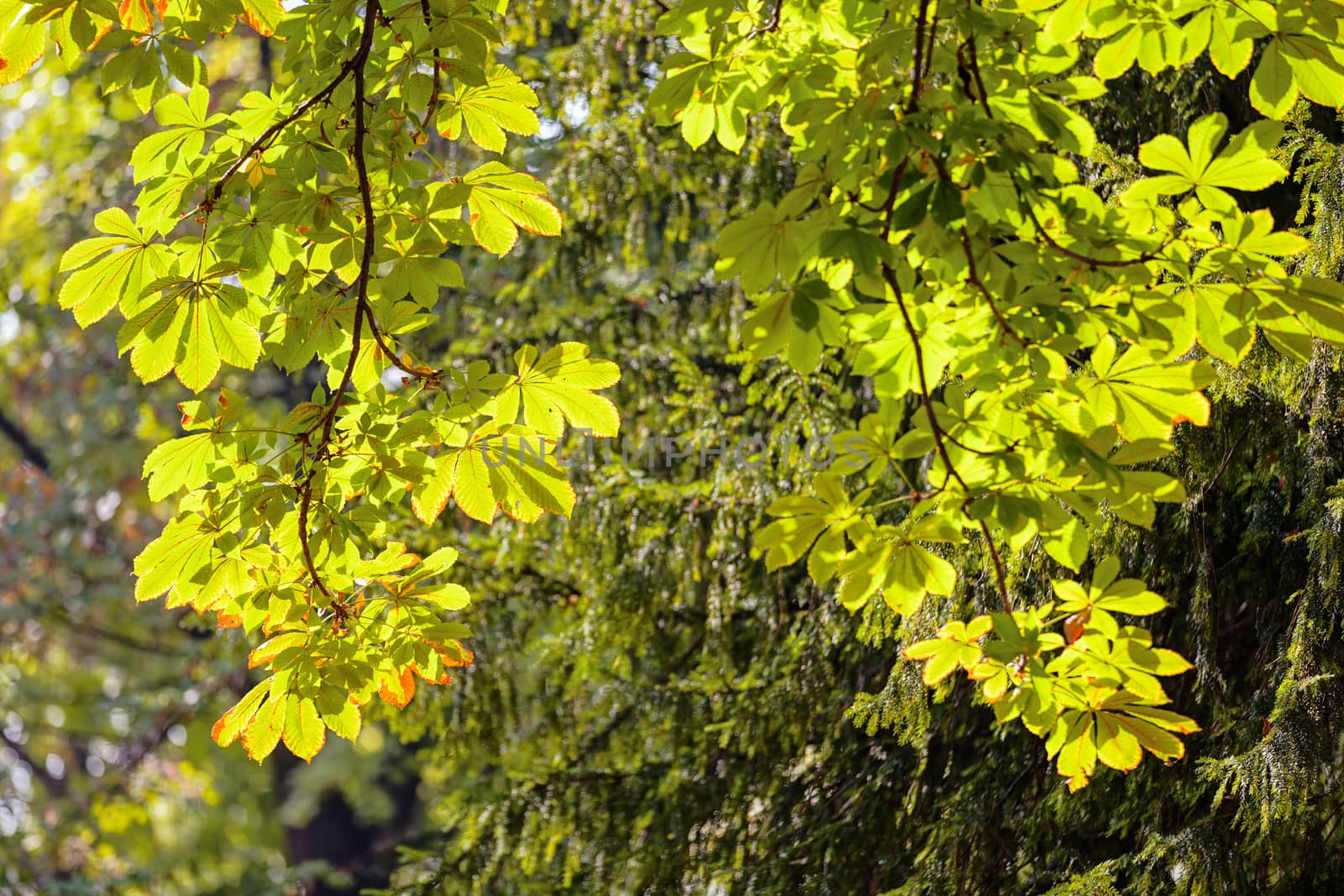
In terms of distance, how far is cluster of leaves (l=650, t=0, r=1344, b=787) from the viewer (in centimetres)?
135

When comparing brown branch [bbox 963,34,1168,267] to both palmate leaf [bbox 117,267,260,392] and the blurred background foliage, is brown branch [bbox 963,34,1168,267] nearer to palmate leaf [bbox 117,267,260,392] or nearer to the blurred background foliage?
the blurred background foliage

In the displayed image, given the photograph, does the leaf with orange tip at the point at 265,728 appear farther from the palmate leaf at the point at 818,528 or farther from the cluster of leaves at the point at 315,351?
the palmate leaf at the point at 818,528

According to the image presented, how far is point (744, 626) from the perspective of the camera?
13.3 ft

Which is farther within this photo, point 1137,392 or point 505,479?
point 505,479

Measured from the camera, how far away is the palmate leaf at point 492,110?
1874 millimetres

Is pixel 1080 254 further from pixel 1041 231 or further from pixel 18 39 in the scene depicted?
pixel 18 39

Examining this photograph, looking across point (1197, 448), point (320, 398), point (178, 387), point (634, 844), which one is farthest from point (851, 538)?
point (178, 387)

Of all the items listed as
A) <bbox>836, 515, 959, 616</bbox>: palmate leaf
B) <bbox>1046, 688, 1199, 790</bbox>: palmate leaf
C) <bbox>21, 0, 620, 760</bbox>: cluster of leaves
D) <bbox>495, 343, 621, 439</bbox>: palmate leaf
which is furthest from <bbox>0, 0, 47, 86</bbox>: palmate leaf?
<bbox>1046, 688, 1199, 790</bbox>: palmate leaf

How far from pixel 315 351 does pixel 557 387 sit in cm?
35

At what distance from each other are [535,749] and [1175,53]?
343cm

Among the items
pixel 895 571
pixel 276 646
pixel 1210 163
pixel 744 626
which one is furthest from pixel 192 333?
pixel 744 626

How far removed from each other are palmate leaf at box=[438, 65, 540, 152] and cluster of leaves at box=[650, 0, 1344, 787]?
0.34 meters

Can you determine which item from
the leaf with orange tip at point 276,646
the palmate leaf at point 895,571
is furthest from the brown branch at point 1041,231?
the leaf with orange tip at point 276,646

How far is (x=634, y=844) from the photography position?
12.8 ft
